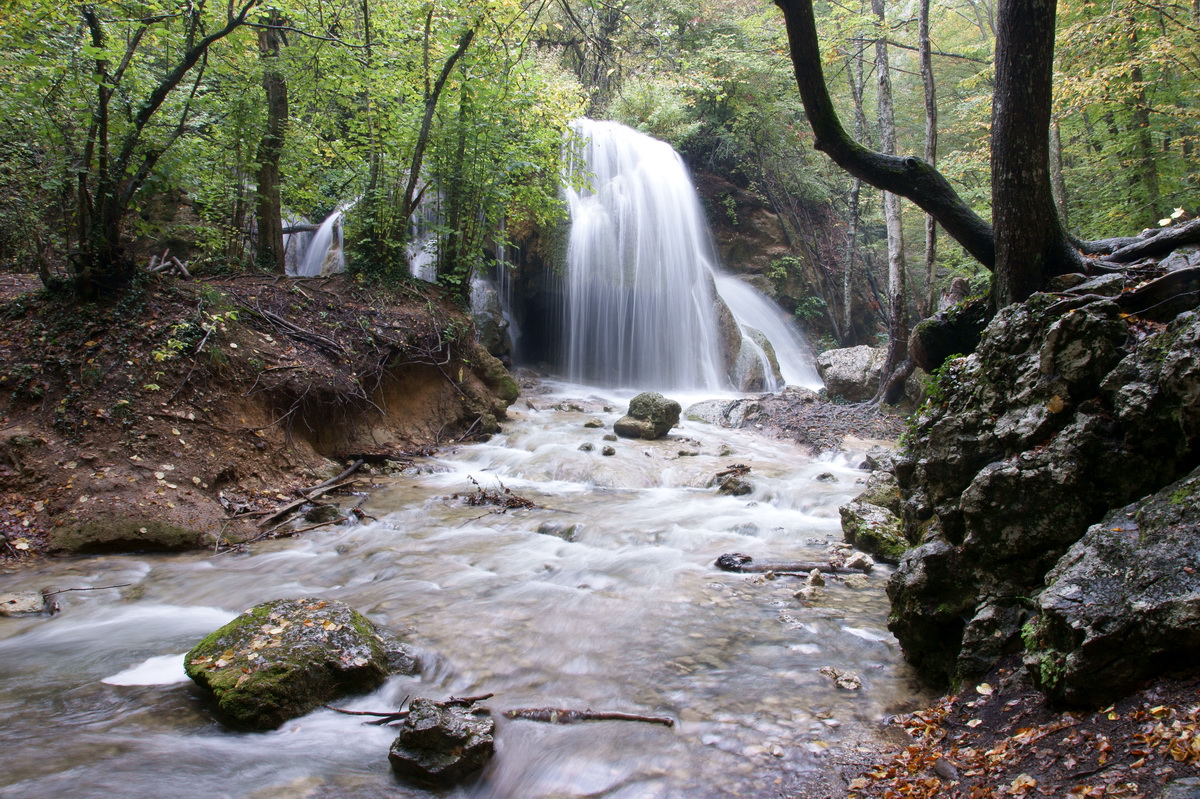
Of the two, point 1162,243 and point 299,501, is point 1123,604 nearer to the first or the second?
point 1162,243

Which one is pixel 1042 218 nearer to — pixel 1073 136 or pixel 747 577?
pixel 747 577

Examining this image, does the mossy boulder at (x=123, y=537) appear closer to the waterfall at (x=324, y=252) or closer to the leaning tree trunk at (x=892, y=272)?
the waterfall at (x=324, y=252)

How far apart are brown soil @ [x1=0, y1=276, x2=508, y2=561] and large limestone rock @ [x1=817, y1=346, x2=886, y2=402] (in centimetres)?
920

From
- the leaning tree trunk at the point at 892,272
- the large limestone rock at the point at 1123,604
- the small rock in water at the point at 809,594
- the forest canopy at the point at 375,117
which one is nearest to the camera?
the large limestone rock at the point at 1123,604

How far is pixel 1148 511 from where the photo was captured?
2.35 m

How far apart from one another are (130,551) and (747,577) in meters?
5.20

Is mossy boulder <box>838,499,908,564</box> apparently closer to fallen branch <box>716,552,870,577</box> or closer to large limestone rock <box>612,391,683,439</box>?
fallen branch <box>716,552,870,577</box>

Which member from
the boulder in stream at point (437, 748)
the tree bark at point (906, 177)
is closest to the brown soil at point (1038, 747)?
the boulder in stream at point (437, 748)

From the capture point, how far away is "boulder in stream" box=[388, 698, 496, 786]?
8.90 feet

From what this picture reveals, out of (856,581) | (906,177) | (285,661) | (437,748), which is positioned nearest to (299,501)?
(285,661)

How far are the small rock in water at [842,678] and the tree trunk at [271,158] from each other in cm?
955

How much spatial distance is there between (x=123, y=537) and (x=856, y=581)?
605 centimetres

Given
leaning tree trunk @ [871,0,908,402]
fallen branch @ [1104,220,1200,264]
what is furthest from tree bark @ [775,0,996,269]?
leaning tree trunk @ [871,0,908,402]

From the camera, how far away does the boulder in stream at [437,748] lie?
2.71 m
